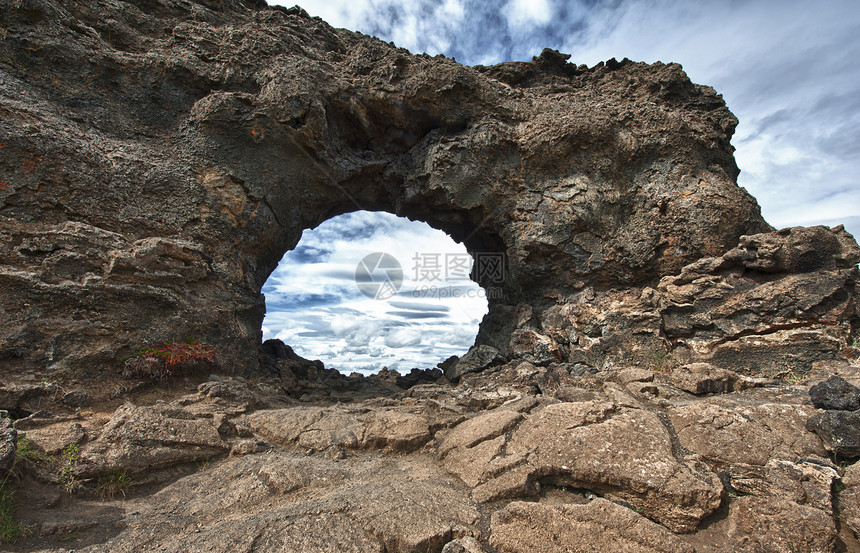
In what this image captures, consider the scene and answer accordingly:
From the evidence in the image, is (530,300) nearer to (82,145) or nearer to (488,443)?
(488,443)

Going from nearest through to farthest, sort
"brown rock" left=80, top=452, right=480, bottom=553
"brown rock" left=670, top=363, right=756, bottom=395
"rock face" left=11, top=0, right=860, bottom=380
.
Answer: "brown rock" left=80, top=452, right=480, bottom=553
"brown rock" left=670, top=363, right=756, bottom=395
"rock face" left=11, top=0, right=860, bottom=380

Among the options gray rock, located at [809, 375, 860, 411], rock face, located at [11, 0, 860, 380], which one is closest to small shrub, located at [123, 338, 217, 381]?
rock face, located at [11, 0, 860, 380]

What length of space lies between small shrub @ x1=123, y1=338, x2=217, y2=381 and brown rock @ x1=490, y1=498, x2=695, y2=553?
28.6 ft

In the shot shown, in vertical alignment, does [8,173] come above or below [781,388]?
above

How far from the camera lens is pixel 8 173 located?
9.49 metres

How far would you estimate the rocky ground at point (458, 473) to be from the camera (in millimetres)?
4848

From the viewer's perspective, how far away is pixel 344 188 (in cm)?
1584

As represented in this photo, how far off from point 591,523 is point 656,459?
1732 millimetres

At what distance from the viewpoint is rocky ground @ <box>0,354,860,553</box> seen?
4.85 metres

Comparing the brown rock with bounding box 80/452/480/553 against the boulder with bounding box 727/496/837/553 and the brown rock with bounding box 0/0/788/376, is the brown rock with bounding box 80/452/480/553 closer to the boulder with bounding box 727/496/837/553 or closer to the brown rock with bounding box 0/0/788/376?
the boulder with bounding box 727/496/837/553

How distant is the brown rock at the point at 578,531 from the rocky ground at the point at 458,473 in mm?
17

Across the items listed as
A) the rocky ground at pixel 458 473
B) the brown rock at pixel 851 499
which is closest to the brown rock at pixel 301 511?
the rocky ground at pixel 458 473

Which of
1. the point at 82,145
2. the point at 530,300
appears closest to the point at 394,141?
the point at 530,300

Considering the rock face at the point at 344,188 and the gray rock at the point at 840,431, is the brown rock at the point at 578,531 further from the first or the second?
the rock face at the point at 344,188
